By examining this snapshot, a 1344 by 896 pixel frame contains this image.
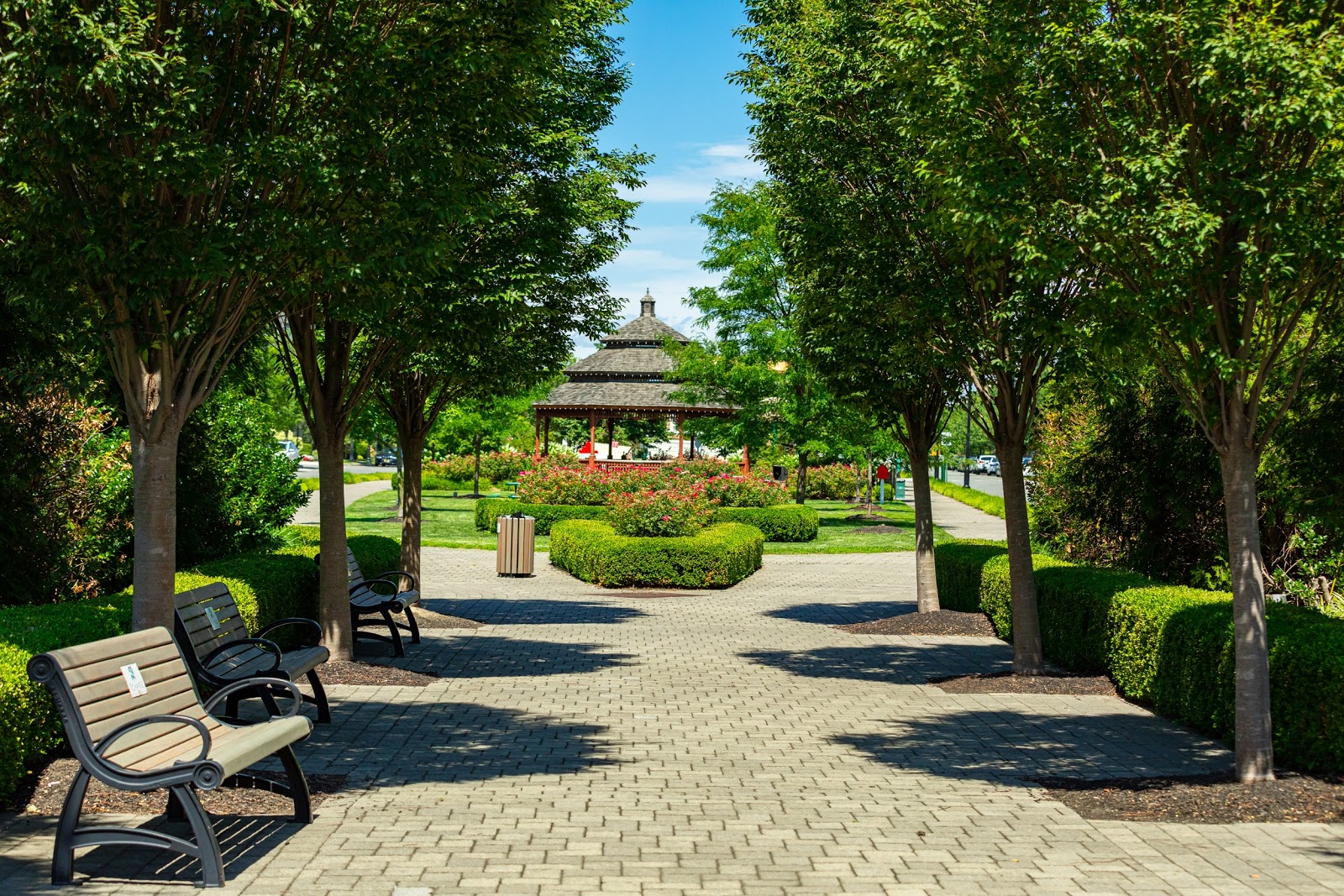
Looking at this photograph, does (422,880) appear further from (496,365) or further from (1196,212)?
(496,365)

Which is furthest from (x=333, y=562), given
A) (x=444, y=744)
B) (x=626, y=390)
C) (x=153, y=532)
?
(x=626, y=390)

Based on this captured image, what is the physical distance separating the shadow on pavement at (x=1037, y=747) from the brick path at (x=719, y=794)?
1.1 inches

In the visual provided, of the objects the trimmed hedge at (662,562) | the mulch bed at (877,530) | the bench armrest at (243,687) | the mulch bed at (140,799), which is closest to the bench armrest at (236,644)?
the mulch bed at (140,799)

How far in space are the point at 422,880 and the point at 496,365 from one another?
8.98 metres

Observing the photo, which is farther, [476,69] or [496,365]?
[496,365]

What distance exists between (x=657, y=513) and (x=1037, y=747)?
13.4 m

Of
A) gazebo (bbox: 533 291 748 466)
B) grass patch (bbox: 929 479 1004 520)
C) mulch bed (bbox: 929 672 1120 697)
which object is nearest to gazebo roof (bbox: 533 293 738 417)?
gazebo (bbox: 533 291 748 466)

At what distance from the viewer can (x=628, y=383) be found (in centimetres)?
4341

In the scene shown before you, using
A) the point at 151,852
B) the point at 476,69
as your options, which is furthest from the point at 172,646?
the point at 476,69

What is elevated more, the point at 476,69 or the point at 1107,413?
the point at 476,69

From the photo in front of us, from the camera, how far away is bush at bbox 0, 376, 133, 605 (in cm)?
1076

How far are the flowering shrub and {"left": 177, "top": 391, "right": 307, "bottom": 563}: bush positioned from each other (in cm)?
769

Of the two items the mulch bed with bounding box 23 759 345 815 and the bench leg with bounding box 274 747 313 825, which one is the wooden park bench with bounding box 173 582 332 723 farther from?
the bench leg with bounding box 274 747 313 825

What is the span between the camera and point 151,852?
19.1ft
